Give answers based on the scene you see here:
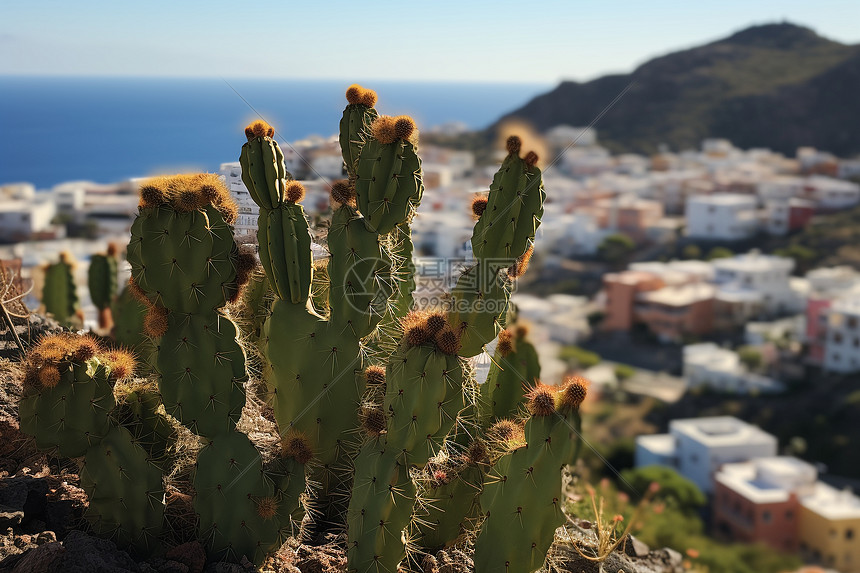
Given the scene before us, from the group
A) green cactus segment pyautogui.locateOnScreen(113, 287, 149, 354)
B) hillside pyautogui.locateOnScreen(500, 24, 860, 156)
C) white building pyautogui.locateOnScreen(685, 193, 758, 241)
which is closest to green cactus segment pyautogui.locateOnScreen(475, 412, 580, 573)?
green cactus segment pyautogui.locateOnScreen(113, 287, 149, 354)

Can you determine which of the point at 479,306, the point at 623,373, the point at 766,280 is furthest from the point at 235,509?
the point at 766,280

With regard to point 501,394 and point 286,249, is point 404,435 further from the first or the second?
point 501,394

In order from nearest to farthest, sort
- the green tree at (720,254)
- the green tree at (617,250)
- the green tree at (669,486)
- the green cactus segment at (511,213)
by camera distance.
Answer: the green cactus segment at (511,213) < the green tree at (669,486) < the green tree at (720,254) < the green tree at (617,250)

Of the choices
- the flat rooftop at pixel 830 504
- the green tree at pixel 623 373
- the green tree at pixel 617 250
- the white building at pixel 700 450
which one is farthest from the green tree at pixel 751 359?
the green tree at pixel 617 250

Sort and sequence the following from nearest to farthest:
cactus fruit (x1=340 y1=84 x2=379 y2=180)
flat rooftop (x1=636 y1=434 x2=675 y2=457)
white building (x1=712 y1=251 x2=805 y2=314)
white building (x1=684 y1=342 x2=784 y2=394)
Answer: cactus fruit (x1=340 y1=84 x2=379 y2=180)
flat rooftop (x1=636 y1=434 x2=675 y2=457)
white building (x1=684 y1=342 x2=784 y2=394)
white building (x1=712 y1=251 x2=805 y2=314)

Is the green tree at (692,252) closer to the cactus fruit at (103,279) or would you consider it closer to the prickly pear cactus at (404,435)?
the cactus fruit at (103,279)

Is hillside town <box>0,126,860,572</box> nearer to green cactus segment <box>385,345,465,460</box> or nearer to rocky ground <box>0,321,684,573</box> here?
rocky ground <box>0,321,684,573</box>
